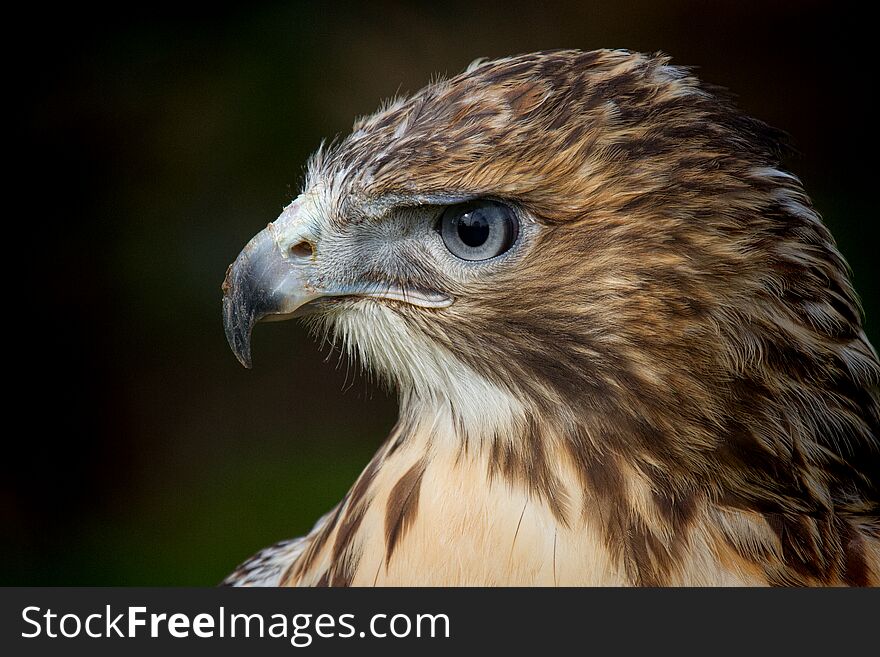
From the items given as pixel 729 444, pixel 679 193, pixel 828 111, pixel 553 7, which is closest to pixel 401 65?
pixel 553 7

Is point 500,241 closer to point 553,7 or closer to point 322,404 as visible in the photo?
point 553,7

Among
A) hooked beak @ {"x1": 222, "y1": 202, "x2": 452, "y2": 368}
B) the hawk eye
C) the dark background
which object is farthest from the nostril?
the dark background

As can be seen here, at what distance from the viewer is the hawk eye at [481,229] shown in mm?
987

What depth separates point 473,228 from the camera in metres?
1.00

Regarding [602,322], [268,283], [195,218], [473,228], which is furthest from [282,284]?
[195,218]

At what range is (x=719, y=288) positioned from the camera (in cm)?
96

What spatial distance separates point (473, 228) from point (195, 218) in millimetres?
1523

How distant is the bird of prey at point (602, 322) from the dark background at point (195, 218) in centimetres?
61

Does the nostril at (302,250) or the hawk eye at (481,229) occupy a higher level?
the hawk eye at (481,229)

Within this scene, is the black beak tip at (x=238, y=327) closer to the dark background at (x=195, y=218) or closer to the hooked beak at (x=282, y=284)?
the hooked beak at (x=282, y=284)

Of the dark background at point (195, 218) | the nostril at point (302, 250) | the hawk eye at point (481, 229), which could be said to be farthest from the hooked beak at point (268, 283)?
the dark background at point (195, 218)

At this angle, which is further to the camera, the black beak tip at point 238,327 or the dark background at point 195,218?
the dark background at point 195,218

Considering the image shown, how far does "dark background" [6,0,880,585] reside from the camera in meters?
1.67

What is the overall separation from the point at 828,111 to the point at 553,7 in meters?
0.55
